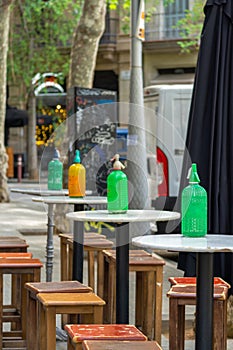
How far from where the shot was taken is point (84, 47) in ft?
53.1

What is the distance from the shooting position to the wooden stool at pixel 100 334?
192 inches

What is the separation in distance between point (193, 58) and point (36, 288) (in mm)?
34005

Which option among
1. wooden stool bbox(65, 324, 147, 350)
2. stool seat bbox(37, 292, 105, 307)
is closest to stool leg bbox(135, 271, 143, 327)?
stool seat bbox(37, 292, 105, 307)

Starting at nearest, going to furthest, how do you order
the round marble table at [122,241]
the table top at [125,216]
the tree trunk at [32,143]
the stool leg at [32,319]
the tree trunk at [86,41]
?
1. the table top at [125,216]
2. the round marble table at [122,241]
3. the stool leg at [32,319]
4. the tree trunk at [86,41]
5. the tree trunk at [32,143]

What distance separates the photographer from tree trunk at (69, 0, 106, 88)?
52.2 feet

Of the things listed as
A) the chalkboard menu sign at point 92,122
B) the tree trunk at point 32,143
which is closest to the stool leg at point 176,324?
the chalkboard menu sign at point 92,122

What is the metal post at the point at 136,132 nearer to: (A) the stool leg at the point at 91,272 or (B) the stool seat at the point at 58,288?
(A) the stool leg at the point at 91,272

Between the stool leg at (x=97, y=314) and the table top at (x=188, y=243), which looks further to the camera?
the stool leg at (x=97, y=314)

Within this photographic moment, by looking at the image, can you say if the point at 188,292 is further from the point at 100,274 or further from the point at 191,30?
the point at 191,30

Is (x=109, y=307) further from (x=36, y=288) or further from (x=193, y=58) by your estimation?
(x=193, y=58)

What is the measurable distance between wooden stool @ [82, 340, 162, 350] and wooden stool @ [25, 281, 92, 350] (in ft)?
4.47

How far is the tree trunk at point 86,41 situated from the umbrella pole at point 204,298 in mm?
11513

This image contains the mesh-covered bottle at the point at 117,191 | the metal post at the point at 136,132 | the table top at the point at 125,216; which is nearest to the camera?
the table top at the point at 125,216

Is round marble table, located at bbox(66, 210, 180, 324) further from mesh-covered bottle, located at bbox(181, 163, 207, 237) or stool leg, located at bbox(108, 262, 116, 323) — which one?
stool leg, located at bbox(108, 262, 116, 323)
